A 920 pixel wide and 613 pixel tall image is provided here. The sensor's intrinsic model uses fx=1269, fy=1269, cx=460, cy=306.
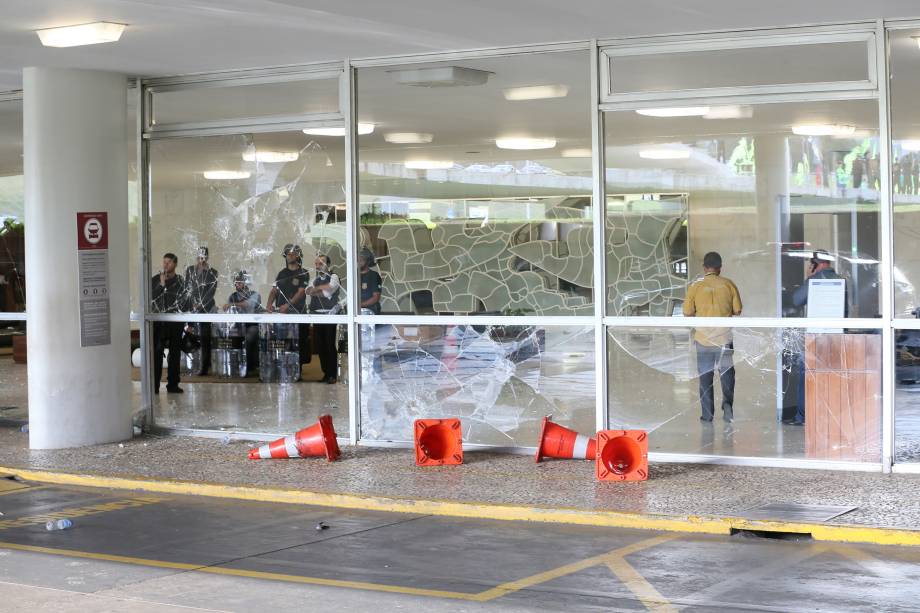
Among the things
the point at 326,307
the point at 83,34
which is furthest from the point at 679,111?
the point at 83,34

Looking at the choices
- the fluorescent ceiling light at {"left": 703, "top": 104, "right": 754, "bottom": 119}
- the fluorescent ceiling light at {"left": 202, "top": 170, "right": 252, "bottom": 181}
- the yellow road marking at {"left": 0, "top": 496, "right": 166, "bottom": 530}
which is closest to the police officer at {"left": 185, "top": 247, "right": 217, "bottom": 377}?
the fluorescent ceiling light at {"left": 202, "top": 170, "right": 252, "bottom": 181}

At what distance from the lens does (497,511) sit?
885 centimetres

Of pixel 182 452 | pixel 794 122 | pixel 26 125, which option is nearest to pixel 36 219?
pixel 26 125

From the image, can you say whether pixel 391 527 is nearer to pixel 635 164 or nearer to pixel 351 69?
pixel 635 164

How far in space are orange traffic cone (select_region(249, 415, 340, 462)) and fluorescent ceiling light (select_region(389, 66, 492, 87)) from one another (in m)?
3.11

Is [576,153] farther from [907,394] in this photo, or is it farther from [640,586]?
[640,586]

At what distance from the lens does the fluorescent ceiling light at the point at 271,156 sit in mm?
12016

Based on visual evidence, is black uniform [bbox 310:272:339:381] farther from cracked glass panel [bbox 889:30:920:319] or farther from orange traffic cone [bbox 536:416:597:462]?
cracked glass panel [bbox 889:30:920:319]

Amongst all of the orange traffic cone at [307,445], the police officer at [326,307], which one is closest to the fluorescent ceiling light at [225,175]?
the police officer at [326,307]

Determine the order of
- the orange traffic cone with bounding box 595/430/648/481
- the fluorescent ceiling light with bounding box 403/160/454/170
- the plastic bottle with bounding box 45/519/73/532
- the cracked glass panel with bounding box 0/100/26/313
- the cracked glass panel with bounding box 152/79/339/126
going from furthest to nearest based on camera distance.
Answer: the cracked glass panel with bounding box 0/100/26/313 < the cracked glass panel with bounding box 152/79/339/126 < the fluorescent ceiling light with bounding box 403/160/454/170 < the orange traffic cone with bounding box 595/430/648/481 < the plastic bottle with bounding box 45/519/73/532

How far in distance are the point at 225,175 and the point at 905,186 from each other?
20.6ft

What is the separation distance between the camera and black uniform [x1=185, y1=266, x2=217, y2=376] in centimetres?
1253

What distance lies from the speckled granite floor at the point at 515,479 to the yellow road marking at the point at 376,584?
1.01 m

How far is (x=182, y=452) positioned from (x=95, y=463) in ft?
2.74
